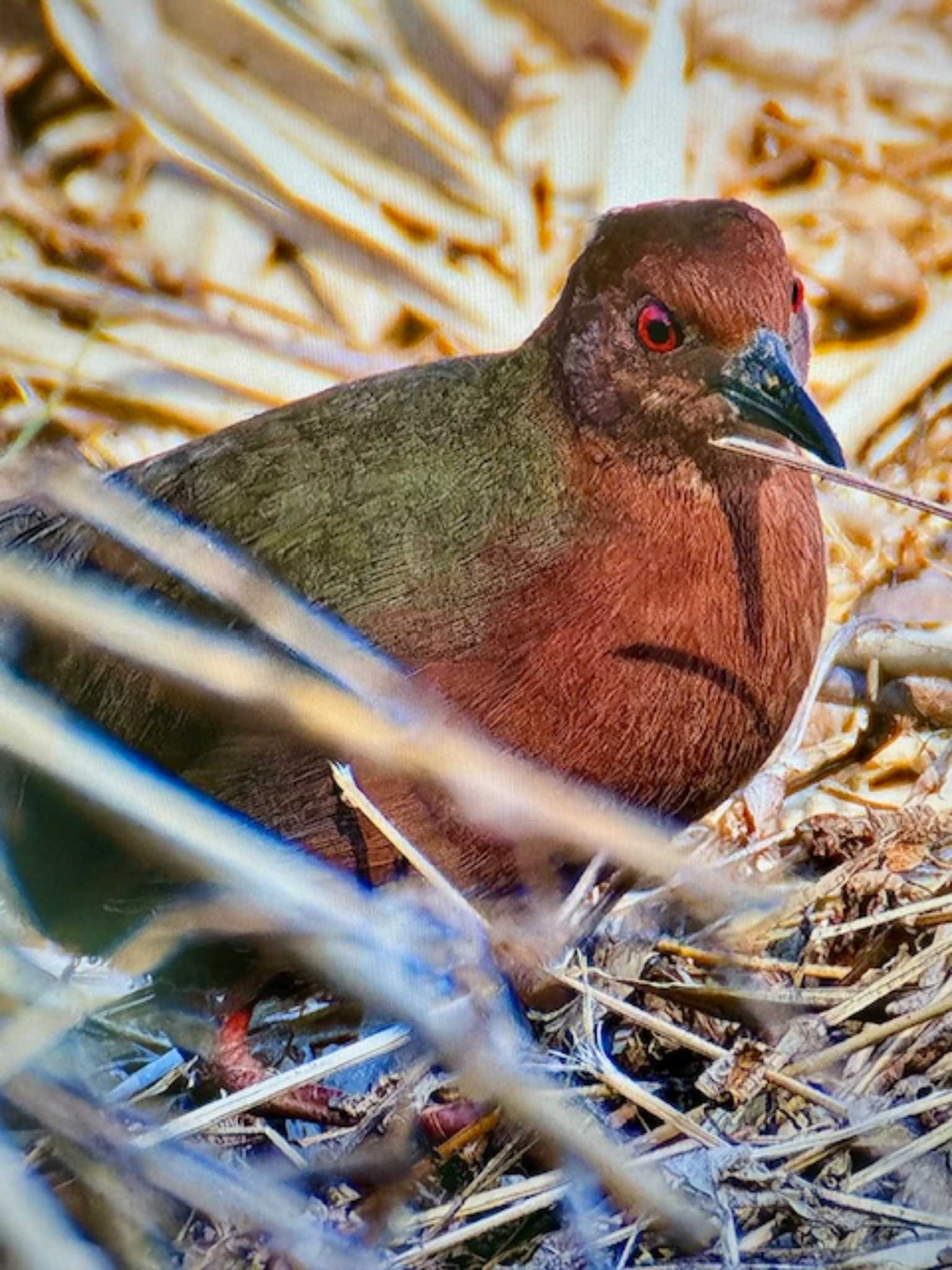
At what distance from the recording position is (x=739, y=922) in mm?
2188

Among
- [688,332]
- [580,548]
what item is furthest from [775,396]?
[580,548]

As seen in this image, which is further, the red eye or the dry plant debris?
the red eye

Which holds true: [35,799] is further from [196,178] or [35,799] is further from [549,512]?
[196,178]

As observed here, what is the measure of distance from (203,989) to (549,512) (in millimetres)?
780

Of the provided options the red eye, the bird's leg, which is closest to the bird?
the red eye

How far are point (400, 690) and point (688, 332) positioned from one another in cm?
52

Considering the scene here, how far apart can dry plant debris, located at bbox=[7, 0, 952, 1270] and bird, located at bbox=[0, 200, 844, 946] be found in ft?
0.32

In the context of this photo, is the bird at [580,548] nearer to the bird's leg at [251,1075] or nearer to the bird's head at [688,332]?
the bird's head at [688,332]

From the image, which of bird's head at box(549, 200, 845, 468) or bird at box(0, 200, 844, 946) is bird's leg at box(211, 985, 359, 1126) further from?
bird's head at box(549, 200, 845, 468)

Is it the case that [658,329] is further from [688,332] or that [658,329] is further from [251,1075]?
[251,1075]

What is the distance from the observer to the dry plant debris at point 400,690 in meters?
1.73

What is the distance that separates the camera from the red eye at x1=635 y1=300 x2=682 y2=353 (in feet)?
6.62

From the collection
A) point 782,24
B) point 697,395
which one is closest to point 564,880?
point 697,395

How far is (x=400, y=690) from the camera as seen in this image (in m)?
2.00
